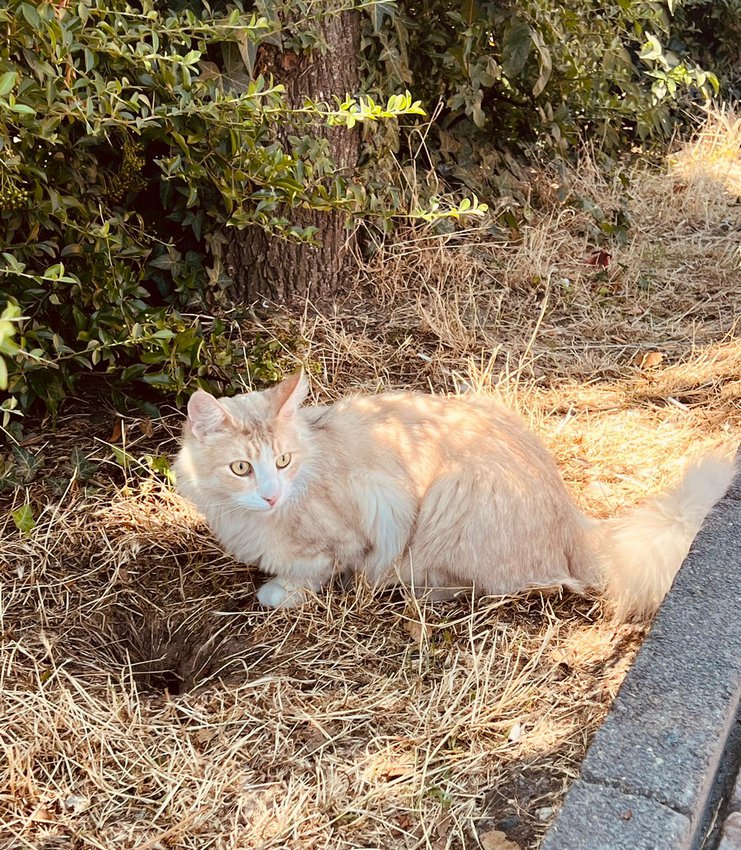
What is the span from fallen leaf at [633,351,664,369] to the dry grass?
26 mm

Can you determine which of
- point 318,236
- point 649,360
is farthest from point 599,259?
point 318,236

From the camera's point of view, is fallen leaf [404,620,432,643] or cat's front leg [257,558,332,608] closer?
fallen leaf [404,620,432,643]

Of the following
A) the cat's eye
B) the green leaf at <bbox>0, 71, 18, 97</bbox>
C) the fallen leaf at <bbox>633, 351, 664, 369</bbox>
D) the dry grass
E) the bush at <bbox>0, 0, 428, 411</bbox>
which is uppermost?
the green leaf at <bbox>0, 71, 18, 97</bbox>

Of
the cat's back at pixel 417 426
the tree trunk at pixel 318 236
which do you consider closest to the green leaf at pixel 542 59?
the tree trunk at pixel 318 236

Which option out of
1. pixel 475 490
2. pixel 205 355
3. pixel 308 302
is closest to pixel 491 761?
pixel 475 490

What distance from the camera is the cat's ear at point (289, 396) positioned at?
2773 millimetres

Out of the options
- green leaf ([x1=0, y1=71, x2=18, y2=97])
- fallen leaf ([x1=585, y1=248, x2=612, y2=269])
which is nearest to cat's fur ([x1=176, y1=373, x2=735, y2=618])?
green leaf ([x1=0, y1=71, x2=18, y2=97])

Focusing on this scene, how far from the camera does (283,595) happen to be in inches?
116

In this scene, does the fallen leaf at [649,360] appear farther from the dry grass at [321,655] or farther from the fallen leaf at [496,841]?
the fallen leaf at [496,841]

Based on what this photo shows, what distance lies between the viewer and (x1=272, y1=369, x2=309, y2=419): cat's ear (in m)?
2.77

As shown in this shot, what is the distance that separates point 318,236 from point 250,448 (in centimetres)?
177

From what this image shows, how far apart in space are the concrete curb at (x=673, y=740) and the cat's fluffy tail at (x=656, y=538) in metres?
0.14

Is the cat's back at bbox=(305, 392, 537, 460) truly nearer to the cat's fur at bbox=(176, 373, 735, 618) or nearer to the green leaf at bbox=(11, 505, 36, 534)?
the cat's fur at bbox=(176, 373, 735, 618)

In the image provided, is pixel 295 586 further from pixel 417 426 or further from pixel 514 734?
pixel 514 734
